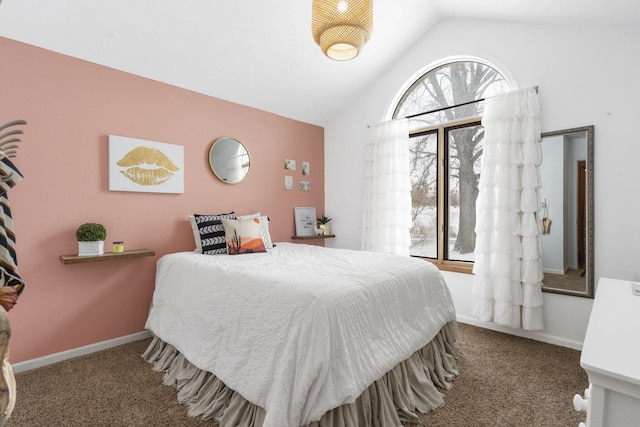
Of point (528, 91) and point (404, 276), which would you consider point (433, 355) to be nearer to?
point (404, 276)

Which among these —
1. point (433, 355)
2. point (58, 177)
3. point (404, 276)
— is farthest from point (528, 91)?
point (58, 177)

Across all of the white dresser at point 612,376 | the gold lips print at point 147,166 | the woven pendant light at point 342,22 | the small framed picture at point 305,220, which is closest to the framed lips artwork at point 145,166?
the gold lips print at point 147,166

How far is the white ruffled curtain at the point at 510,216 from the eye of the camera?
266 centimetres

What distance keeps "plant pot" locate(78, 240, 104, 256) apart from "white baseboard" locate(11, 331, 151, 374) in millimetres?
790

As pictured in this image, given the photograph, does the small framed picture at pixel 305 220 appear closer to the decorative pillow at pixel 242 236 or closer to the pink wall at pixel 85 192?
the pink wall at pixel 85 192

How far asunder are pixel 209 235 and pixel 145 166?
0.84 metres

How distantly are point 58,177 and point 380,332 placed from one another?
2.59 metres

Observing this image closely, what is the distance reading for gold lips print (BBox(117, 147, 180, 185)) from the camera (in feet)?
8.85

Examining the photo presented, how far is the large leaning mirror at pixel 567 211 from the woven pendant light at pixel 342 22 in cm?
192

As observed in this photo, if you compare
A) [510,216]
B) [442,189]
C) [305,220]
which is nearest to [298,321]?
[510,216]

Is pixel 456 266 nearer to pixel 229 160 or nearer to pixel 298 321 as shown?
pixel 298 321

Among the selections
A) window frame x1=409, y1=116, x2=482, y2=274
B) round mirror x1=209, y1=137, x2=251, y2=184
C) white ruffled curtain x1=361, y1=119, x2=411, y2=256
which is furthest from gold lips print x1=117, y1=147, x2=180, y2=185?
window frame x1=409, y1=116, x2=482, y2=274

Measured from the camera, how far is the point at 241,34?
108 inches

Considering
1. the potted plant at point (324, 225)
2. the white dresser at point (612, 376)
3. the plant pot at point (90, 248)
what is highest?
the potted plant at point (324, 225)
